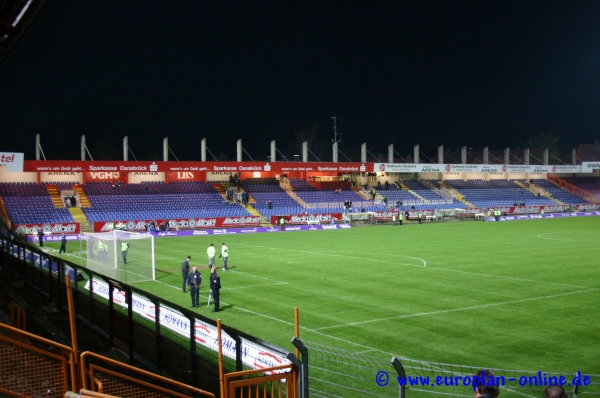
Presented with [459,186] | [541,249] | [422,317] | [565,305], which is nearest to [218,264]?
[422,317]

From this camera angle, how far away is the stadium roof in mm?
8648

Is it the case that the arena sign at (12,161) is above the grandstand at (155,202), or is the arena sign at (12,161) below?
above

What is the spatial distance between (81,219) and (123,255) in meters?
28.4

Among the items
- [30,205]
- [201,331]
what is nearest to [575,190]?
[30,205]

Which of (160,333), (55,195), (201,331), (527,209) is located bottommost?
(527,209)

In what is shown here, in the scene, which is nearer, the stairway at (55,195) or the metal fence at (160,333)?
the metal fence at (160,333)

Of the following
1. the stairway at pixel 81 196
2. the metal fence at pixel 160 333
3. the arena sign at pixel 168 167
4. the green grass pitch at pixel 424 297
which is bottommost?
the green grass pitch at pixel 424 297

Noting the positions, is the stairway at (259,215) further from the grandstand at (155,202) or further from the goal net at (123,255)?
the goal net at (123,255)

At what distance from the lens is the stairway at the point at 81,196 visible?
58.6 m

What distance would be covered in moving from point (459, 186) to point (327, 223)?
1191 inches

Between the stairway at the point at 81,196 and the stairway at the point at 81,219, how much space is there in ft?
4.54

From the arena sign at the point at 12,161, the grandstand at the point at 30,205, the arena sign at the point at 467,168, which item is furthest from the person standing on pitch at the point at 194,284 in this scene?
the arena sign at the point at 467,168

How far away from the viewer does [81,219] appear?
54.8m

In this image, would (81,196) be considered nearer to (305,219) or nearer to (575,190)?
(305,219)
